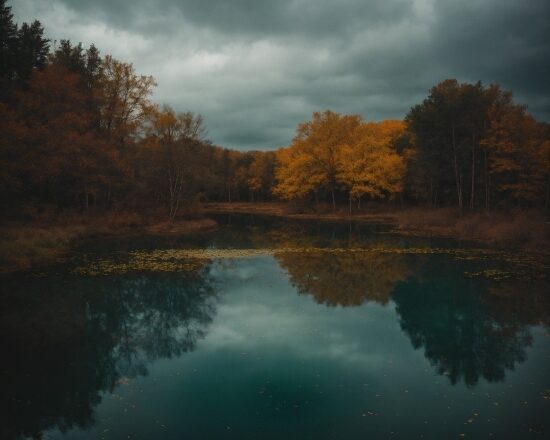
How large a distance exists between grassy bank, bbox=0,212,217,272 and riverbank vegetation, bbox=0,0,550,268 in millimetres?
274

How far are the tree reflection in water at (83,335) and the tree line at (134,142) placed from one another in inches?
607

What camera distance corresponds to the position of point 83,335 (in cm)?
1438

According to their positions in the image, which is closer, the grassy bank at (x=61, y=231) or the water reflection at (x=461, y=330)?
the water reflection at (x=461, y=330)

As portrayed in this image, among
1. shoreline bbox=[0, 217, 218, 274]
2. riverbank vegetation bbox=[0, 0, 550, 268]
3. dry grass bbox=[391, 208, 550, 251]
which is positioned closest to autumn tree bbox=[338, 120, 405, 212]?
riverbank vegetation bbox=[0, 0, 550, 268]

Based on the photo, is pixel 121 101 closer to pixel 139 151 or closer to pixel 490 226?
pixel 139 151

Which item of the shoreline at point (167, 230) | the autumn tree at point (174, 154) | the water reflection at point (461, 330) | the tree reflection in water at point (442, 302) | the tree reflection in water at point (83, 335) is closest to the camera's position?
the tree reflection in water at point (83, 335)

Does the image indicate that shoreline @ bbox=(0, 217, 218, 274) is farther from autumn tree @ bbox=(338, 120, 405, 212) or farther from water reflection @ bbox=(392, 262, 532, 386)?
autumn tree @ bbox=(338, 120, 405, 212)

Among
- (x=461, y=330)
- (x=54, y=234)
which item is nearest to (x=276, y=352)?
(x=461, y=330)

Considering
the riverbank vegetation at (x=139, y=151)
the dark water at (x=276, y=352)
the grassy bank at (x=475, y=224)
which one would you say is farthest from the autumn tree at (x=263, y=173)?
the dark water at (x=276, y=352)

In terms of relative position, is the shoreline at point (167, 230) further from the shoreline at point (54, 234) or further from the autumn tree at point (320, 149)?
the autumn tree at point (320, 149)

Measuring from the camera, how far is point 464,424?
8.63 metres

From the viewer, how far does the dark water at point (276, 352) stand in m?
8.90

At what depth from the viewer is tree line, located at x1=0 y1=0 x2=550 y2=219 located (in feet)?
115

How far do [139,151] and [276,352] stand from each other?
38527mm
